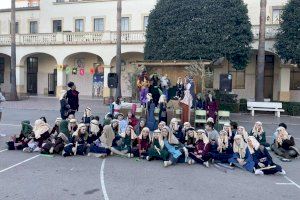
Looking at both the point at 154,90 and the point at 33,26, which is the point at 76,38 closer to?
the point at 33,26

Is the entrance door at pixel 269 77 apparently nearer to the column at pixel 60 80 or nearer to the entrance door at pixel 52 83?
the column at pixel 60 80

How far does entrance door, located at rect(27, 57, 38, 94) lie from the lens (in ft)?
124

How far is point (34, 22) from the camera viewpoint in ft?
123

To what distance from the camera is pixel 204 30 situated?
2392cm

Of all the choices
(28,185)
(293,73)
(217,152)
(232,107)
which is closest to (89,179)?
(28,185)

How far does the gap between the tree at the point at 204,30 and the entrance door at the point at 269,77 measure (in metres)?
6.02

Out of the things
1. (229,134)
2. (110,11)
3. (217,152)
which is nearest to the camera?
(217,152)

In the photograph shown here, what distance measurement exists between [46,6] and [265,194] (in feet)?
109

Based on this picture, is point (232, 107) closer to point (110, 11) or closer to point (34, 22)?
point (110, 11)

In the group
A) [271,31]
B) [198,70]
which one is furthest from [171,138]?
[271,31]

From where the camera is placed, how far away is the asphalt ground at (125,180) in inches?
311

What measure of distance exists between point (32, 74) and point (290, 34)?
25631 mm

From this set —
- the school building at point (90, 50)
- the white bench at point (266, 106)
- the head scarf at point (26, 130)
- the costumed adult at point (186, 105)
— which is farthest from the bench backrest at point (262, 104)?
the head scarf at point (26, 130)

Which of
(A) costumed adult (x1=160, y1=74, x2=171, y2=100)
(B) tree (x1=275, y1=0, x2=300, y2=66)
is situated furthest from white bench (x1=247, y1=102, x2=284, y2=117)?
(A) costumed adult (x1=160, y1=74, x2=171, y2=100)
